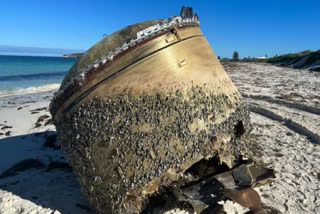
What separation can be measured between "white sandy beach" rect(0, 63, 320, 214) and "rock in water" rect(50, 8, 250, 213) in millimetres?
692

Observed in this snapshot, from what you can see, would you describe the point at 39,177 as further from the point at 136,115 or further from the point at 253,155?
the point at 253,155

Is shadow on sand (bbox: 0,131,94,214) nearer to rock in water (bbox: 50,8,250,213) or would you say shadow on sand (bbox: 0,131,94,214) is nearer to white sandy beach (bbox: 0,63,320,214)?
white sandy beach (bbox: 0,63,320,214)

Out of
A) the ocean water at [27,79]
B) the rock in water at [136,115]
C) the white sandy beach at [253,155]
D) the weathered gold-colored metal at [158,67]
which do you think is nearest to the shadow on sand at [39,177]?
the white sandy beach at [253,155]

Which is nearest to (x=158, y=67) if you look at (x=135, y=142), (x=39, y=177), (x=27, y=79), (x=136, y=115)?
(x=136, y=115)

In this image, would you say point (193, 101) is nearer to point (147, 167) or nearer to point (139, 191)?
point (147, 167)

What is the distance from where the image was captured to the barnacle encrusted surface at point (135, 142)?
222cm

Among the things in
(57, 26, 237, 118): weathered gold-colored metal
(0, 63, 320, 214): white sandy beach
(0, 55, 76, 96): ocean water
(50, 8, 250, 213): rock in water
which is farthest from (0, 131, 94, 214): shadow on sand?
(0, 55, 76, 96): ocean water

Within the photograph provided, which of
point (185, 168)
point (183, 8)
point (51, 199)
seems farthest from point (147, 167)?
point (183, 8)

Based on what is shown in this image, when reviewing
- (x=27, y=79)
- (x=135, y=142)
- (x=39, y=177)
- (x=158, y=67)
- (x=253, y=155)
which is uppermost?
(x=158, y=67)

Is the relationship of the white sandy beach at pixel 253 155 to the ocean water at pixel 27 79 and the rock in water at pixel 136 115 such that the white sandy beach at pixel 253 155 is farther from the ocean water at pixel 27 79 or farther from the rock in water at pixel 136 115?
the ocean water at pixel 27 79

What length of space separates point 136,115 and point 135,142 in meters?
0.23

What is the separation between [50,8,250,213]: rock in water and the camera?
2219mm

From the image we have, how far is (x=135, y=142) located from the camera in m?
2.21

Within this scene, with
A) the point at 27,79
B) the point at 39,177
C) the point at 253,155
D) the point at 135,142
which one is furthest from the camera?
the point at 27,79
